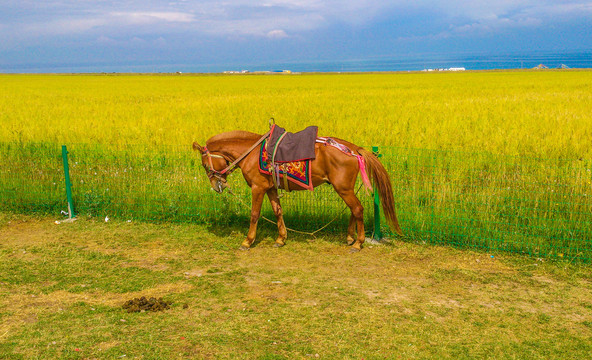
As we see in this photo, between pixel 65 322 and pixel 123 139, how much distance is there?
8477 millimetres

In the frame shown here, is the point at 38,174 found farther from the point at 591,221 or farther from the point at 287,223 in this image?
the point at 591,221

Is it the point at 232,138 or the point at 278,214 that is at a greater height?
the point at 232,138

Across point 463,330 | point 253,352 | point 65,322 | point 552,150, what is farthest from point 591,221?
point 65,322

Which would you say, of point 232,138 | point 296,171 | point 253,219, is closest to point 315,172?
point 296,171

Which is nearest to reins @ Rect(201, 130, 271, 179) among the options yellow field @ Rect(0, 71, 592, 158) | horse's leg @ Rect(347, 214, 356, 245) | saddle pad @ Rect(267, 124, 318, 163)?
saddle pad @ Rect(267, 124, 318, 163)

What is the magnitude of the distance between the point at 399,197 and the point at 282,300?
3.06 metres

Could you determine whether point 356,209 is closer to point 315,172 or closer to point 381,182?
point 381,182

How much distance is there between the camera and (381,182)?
6.68 meters

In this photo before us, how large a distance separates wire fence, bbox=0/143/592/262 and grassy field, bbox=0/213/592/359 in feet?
1.46

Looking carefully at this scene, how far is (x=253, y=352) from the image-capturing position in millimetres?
4277

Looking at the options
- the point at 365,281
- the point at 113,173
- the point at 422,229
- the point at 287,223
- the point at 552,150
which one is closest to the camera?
the point at 365,281

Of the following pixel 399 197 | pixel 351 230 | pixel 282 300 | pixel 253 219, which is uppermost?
pixel 399 197

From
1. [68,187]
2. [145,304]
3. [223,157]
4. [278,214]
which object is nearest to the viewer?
[145,304]

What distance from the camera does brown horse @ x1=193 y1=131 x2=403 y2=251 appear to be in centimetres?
657
